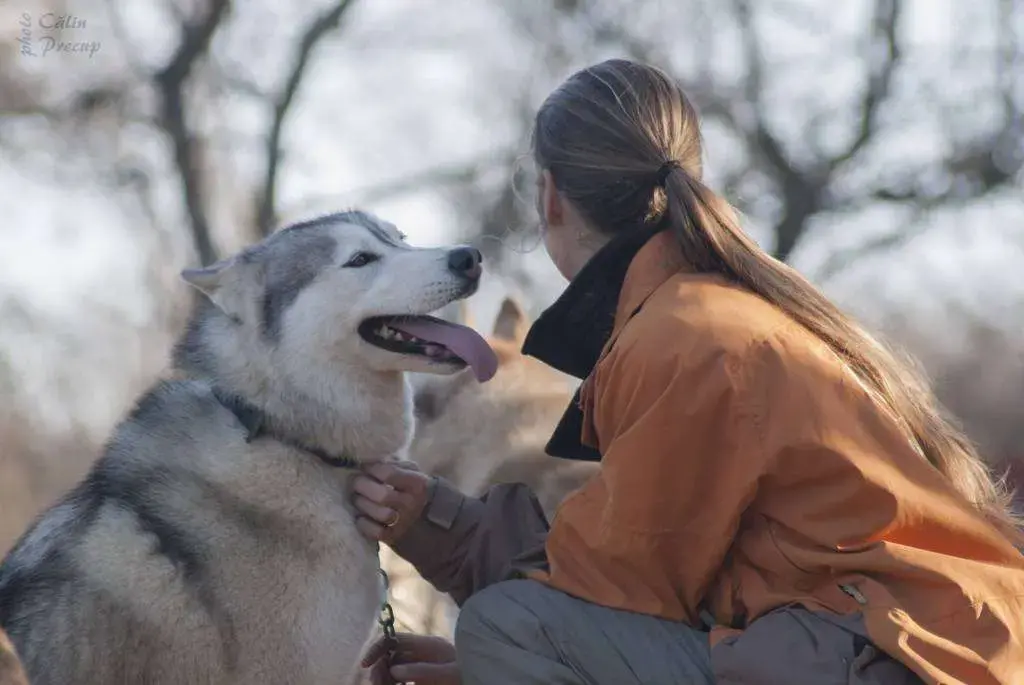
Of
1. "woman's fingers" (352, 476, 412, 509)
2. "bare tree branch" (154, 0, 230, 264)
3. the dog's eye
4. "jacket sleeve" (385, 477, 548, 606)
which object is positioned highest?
the dog's eye

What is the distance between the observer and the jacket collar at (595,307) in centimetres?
318

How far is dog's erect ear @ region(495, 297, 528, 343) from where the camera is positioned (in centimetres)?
675

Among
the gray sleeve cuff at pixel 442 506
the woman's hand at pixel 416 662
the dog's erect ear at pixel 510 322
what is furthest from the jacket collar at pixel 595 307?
the dog's erect ear at pixel 510 322

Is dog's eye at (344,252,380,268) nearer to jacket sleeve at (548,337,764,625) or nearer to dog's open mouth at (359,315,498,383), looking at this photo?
dog's open mouth at (359,315,498,383)

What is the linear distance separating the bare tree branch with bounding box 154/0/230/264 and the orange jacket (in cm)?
1112

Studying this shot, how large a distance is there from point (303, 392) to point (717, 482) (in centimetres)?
129

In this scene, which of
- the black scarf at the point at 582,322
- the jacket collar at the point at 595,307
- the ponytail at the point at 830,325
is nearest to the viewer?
the ponytail at the point at 830,325

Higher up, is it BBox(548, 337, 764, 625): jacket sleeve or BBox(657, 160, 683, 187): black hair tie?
BBox(657, 160, 683, 187): black hair tie

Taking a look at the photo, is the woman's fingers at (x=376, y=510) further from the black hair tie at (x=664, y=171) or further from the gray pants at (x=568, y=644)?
the black hair tie at (x=664, y=171)

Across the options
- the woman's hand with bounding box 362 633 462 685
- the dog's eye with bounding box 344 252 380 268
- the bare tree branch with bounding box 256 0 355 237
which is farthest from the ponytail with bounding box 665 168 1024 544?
the bare tree branch with bounding box 256 0 355 237

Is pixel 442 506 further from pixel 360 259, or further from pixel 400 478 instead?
pixel 360 259

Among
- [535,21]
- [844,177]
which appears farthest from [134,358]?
[844,177]

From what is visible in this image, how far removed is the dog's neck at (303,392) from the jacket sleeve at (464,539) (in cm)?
23

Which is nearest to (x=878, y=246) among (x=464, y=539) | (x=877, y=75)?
(x=877, y=75)
